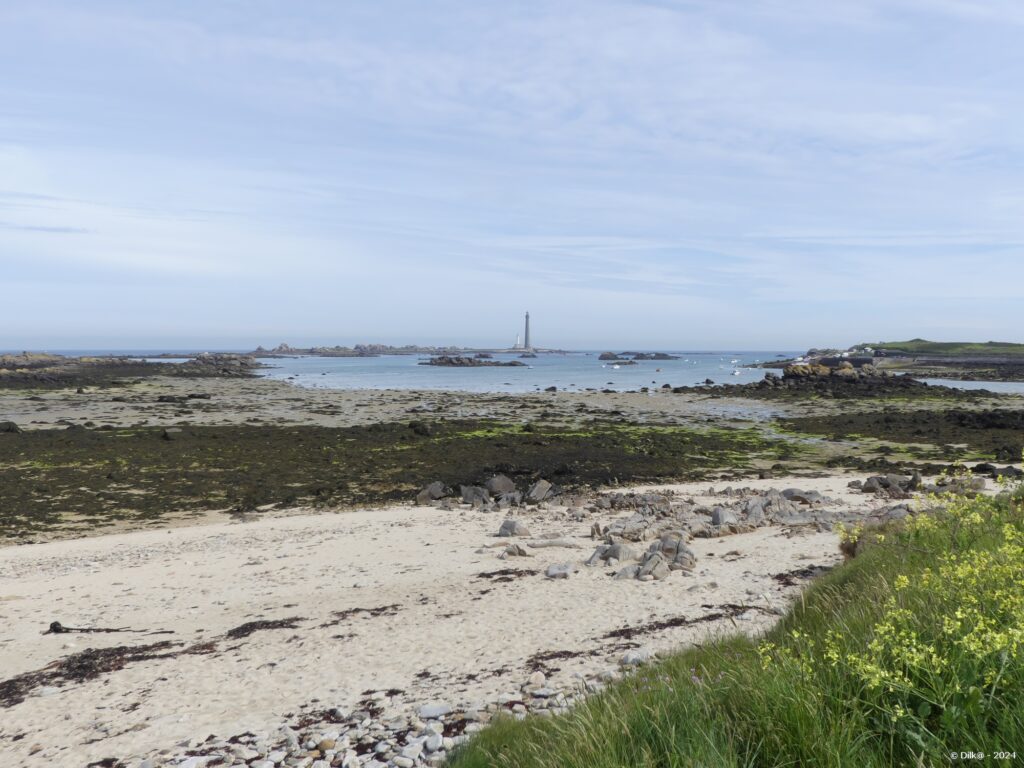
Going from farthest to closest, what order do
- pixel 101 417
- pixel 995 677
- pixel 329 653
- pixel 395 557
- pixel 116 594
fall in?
pixel 101 417, pixel 395 557, pixel 116 594, pixel 329 653, pixel 995 677

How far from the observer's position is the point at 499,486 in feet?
76.2

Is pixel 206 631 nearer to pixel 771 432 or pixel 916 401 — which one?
pixel 771 432

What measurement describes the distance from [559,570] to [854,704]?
30.6 ft

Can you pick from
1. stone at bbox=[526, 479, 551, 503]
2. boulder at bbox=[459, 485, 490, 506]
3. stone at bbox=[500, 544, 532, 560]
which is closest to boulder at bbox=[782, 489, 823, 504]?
stone at bbox=[526, 479, 551, 503]

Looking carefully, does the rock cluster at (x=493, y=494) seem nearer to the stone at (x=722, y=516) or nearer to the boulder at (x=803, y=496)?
the stone at (x=722, y=516)

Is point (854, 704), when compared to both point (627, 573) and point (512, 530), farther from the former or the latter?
point (512, 530)

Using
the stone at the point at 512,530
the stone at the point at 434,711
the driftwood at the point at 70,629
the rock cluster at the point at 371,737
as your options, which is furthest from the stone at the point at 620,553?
the driftwood at the point at 70,629

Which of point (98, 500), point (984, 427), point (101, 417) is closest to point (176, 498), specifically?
point (98, 500)

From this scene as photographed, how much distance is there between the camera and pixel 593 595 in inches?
453

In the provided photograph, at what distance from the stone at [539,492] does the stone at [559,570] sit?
8315 millimetres

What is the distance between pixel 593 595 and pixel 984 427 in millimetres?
38987

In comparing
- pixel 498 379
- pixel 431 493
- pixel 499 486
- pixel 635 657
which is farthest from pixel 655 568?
pixel 498 379

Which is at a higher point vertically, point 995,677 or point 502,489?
point 995,677

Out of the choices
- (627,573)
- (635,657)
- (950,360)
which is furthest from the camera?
(950,360)
